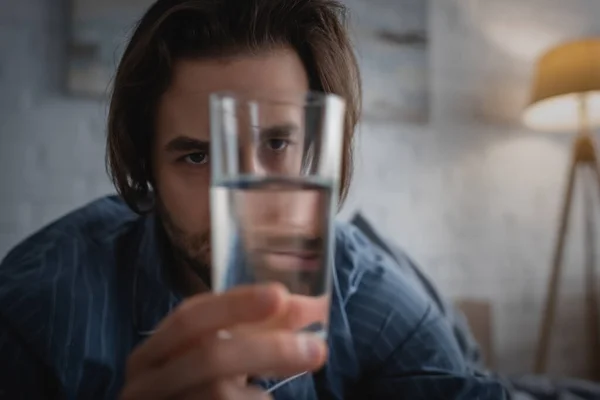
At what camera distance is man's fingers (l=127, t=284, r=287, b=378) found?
35 centimetres

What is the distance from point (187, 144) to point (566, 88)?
1.53m

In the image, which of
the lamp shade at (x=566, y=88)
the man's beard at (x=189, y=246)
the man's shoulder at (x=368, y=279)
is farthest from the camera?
the lamp shade at (x=566, y=88)

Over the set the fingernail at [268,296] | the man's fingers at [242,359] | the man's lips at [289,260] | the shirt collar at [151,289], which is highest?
the man's lips at [289,260]

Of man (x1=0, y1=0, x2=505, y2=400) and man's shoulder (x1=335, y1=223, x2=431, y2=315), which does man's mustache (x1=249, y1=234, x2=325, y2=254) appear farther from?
man's shoulder (x1=335, y1=223, x2=431, y2=315)

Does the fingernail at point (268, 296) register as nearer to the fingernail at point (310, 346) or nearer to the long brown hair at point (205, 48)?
the fingernail at point (310, 346)

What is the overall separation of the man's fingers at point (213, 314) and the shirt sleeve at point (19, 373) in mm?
522

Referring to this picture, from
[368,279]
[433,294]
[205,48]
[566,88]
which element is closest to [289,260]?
[205,48]

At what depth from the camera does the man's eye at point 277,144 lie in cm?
37

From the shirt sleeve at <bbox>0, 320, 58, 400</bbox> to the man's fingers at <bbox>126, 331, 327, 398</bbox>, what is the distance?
54 centimetres

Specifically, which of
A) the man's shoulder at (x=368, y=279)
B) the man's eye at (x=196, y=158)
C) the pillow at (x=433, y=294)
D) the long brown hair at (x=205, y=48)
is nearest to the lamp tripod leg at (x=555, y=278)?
the pillow at (x=433, y=294)

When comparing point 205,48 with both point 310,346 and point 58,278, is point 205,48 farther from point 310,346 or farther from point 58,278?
point 310,346

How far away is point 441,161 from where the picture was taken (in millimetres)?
2260

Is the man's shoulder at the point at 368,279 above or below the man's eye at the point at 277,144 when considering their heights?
below

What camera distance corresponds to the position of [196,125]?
2.54 feet
